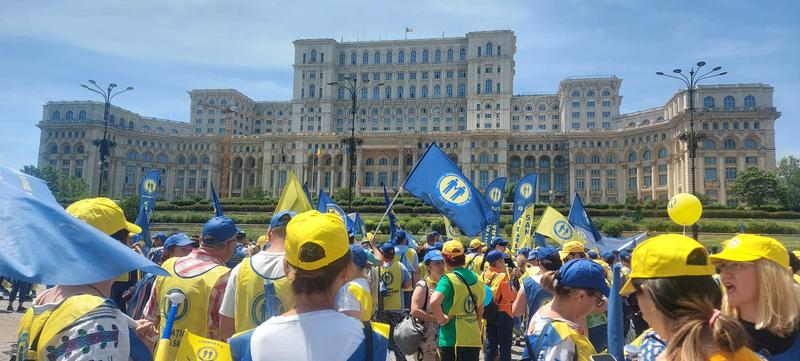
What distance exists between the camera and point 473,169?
94.2 meters

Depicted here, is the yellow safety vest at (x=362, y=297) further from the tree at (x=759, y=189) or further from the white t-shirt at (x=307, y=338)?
the tree at (x=759, y=189)

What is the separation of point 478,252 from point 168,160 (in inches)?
4154

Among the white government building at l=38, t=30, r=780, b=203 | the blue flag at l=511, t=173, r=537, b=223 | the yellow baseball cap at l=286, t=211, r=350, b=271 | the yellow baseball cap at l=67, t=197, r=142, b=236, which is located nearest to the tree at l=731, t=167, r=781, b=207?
the white government building at l=38, t=30, r=780, b=203

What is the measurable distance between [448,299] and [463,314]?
0.26m

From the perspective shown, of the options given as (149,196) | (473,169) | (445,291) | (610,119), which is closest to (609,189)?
(610,119)

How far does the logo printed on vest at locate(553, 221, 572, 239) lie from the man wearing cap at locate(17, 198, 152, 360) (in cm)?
1322

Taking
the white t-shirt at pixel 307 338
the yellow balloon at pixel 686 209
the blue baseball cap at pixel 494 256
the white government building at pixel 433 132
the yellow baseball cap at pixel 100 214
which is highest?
the white government building at pixel 433 132

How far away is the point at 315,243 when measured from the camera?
250 centimetres

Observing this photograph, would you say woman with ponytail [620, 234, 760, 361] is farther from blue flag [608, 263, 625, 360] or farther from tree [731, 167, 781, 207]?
tree [731, 167, 781, 207]

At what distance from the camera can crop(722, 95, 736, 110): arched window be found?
8406 centimetres

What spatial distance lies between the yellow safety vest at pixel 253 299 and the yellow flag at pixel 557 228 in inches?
459

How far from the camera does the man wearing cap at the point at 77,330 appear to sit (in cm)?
256

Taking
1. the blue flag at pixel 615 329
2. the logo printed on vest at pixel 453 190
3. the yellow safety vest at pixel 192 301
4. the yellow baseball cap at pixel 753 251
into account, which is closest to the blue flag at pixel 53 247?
the yellow safety vest at pixel 192 301

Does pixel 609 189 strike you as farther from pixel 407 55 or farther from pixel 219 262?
pixel 219 262
